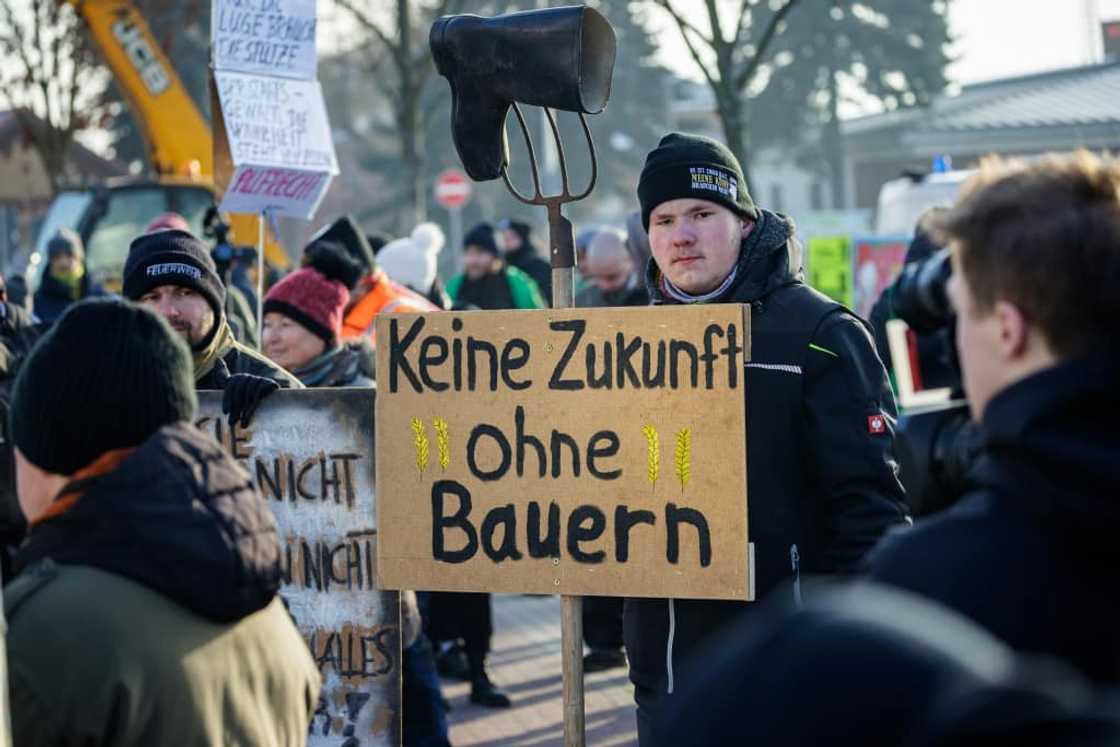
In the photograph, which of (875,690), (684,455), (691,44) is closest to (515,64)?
(684,455)

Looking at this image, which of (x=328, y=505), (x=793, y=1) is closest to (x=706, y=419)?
(x=328, y=505)

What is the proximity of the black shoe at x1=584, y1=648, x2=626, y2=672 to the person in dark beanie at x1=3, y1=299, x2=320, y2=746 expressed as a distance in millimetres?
5824

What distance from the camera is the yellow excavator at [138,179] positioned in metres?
16.2

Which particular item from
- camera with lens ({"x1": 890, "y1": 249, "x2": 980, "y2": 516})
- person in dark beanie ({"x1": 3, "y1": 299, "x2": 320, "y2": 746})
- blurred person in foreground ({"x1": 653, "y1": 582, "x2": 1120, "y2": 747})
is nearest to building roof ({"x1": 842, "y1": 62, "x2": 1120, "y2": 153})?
camera with lens ({"x1": 890, "y1": 249, "x2": 980, "y2": 516})

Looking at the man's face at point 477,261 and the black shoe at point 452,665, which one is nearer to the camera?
the black shoe at point 452,665

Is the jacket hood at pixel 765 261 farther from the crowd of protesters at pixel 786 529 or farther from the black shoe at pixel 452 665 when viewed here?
the black shoe at pixel 452 665

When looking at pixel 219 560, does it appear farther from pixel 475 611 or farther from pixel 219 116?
pixel 219 116

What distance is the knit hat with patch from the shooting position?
5.84 metres

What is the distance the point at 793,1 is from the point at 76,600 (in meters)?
11.7

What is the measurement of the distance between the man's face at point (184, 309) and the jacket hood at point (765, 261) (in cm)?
160

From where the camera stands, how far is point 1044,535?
5.39 feet

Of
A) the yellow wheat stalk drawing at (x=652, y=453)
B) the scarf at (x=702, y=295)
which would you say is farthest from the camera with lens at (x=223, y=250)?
the yellow wheat stalk drawing at (x=652, y=453)

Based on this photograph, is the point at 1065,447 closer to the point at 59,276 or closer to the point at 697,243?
the point at 697,243

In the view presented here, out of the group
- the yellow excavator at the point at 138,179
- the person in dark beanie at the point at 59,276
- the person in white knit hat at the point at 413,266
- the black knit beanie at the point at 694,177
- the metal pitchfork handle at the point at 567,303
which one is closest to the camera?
the metal pitchfork handle at the point at 567,303
